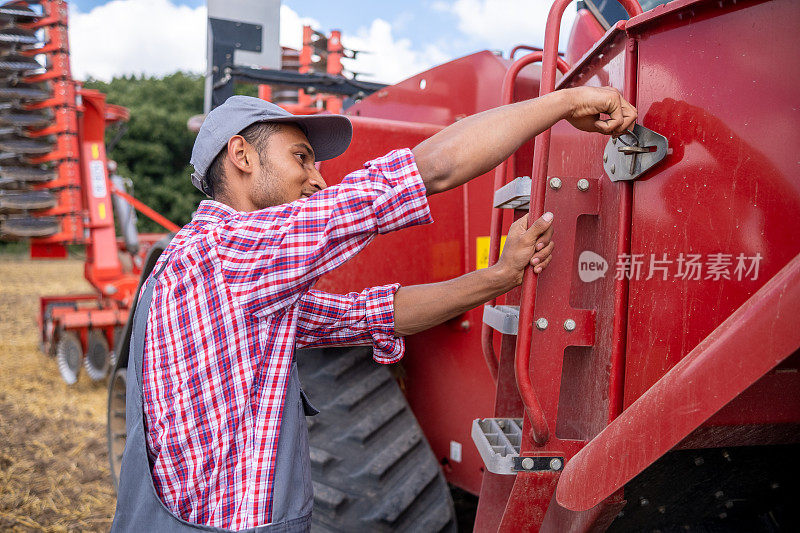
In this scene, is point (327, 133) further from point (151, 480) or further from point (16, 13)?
point (16, 13)

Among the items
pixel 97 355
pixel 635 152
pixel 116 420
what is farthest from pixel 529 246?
pixel 97 355

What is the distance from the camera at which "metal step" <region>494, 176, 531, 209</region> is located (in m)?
1.47

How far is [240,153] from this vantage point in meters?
1.53

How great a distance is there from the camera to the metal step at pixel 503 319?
4.76ft

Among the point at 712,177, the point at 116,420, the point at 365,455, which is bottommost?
the point at 116,420

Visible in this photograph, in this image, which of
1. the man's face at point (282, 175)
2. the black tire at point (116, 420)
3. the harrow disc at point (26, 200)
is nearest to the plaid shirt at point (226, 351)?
the man's face at point (282, 175)

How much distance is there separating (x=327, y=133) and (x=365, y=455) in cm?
108

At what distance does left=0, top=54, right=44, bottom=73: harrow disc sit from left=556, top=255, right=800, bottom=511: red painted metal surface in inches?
247

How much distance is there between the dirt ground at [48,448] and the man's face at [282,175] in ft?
8.29

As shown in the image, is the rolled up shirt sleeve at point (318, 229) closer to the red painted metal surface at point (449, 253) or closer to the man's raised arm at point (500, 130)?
the man's raised arm at point (500, 130)

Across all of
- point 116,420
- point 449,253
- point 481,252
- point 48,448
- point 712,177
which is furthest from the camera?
point 48,448

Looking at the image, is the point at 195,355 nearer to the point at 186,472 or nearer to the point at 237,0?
the point at 186,472

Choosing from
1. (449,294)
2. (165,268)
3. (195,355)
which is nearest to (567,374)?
(449,294)

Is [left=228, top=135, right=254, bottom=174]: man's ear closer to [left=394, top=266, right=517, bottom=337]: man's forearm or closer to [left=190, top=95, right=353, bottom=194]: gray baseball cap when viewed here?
[left=190, top=95, right=353, bottom=194]: gray baseball cap
